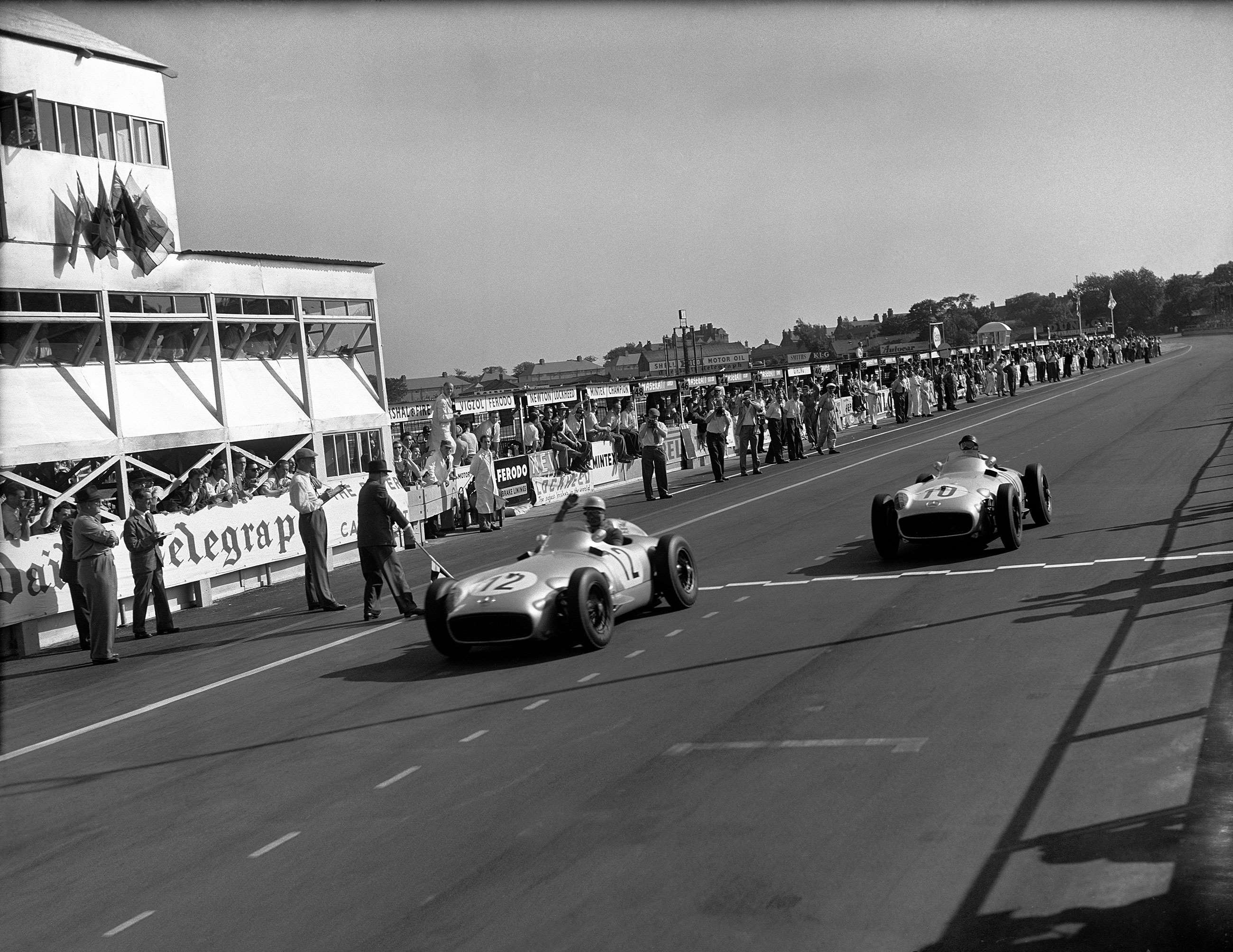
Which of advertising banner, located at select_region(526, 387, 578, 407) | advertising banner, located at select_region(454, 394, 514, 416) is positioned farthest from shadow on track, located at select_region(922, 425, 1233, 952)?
advertising banner, located at select_region(526, 387, 578, 407)

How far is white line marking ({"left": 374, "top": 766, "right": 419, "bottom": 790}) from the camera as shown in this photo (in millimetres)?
7312

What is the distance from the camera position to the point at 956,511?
13312mm

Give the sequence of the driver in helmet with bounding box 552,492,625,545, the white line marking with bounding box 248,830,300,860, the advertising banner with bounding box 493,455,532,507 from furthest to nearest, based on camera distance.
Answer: the advertising banner with bounding box 493,455,532,507, the driver in helmet with bounding box 552,492,625,545, the white line marking with bounding box 248,830,300,860

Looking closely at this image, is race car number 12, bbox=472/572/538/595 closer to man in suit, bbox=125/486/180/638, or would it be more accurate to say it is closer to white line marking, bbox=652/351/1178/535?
man in suit, bbox=125/486/180/638

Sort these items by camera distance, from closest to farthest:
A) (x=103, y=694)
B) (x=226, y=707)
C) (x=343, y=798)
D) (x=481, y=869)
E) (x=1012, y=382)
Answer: (x=481, y=869) < (x=343, y=798) < (x=226, y=707) < (x=103, y=694) < (x=1012, y=382)

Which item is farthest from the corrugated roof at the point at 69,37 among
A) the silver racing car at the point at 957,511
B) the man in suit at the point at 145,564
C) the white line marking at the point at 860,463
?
the silver racing car at the point at 957,511

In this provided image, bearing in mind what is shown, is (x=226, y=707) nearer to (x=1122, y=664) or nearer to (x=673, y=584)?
(x=673, y=584)

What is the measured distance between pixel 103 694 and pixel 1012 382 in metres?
59.5

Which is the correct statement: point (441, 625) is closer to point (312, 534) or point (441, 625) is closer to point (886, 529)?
point (312, 534)

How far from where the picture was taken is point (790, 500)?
22.8 metres

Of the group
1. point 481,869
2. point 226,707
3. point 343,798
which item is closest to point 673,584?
point 226,707

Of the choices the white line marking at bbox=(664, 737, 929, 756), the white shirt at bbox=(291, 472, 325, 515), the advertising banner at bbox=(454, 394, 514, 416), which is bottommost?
the white line marking at bbox=(664, 737, 929, 756)

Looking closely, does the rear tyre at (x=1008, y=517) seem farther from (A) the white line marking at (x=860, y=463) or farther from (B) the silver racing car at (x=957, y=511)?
(A) the white line marking at (x=860, y=463)

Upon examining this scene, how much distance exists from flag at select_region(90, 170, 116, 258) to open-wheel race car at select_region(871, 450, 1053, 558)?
43.0 feet
